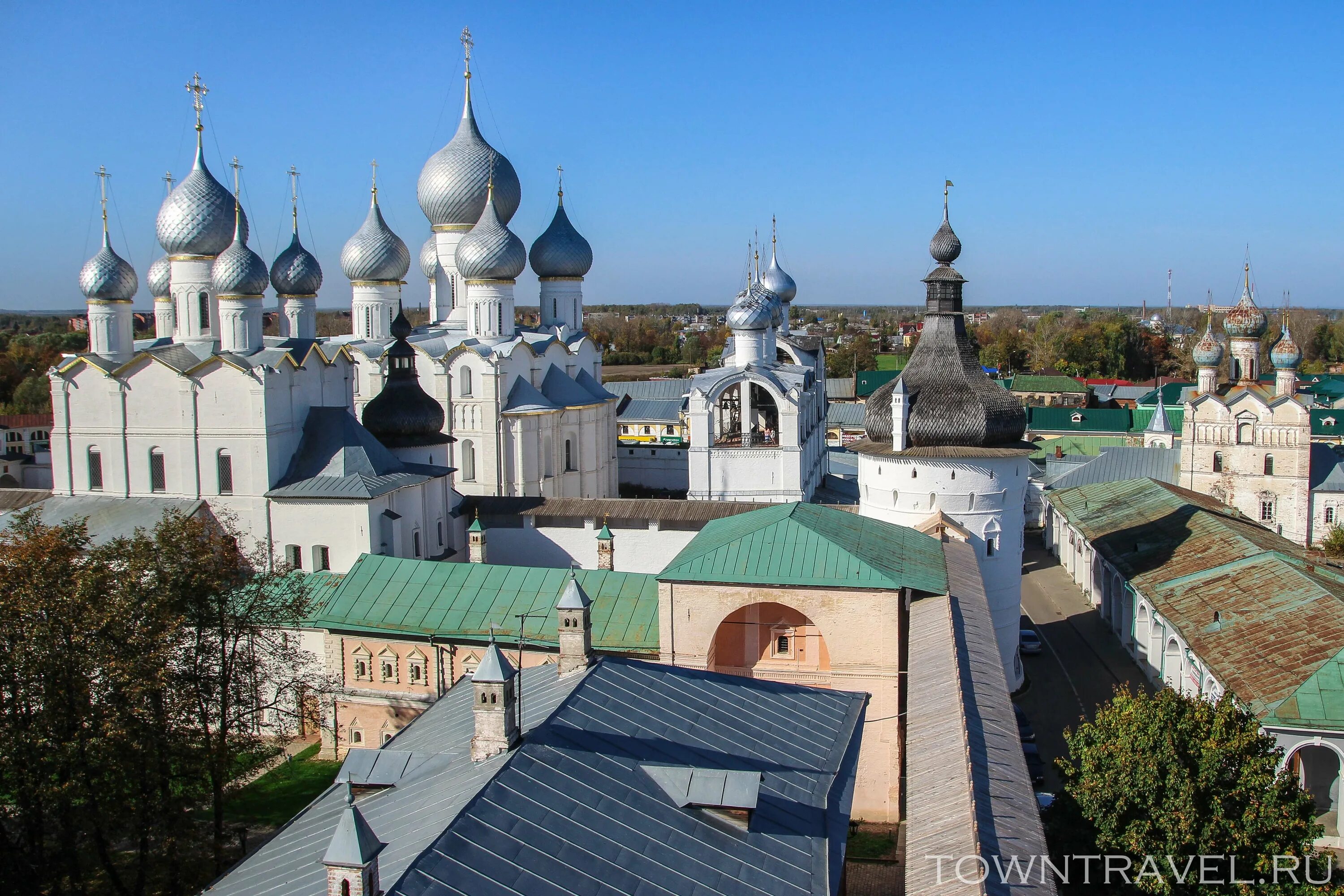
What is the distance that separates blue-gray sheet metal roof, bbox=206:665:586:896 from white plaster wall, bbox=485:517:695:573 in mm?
12420

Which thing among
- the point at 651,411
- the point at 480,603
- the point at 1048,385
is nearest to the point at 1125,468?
the point at 651,411

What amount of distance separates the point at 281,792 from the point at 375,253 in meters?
17.5

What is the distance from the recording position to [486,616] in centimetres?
1662

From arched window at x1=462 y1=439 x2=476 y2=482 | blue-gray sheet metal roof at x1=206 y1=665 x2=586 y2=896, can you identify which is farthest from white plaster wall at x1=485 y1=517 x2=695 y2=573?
blue-gray sheet metal roof at x1=206 y1=665 x2=586 y2=896

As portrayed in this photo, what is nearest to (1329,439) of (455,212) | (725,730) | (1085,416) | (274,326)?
(1085,416)

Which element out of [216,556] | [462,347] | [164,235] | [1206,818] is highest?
[164,235]

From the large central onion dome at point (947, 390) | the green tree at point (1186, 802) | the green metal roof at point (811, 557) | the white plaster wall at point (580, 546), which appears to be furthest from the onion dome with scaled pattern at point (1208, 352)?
the green tree at point (1186, 802)

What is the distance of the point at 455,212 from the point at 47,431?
2456cm

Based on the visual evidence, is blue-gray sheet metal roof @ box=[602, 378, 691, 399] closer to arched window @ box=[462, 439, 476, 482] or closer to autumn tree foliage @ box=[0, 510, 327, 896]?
arched window @ box=[462, 439, 476, 482]

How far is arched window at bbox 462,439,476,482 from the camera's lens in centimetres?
2677

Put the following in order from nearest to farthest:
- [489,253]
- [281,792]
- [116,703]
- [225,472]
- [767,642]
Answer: [116,703], [281,792], [767,642], [225,472], [489,253]

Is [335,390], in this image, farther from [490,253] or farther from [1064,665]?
[1064,665]

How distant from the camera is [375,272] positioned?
30000 millimetres

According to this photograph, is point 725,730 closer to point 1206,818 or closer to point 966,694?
point 966,694
